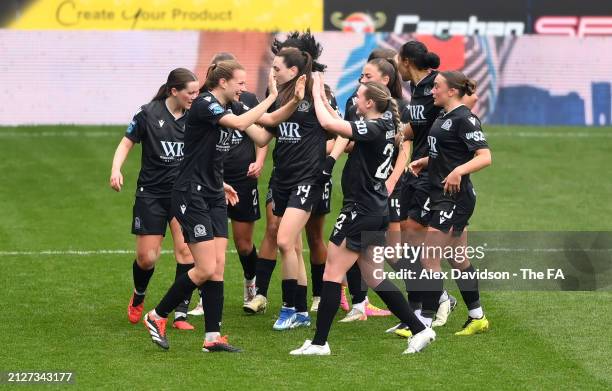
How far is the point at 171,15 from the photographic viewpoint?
3158cm

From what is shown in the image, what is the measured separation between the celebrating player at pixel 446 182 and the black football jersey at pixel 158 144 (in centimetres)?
228

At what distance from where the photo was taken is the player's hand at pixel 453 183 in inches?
412

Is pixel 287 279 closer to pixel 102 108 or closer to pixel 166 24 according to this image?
pixel 102 108

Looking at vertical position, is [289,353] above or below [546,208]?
above

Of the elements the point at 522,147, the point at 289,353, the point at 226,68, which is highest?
the point at 226,68

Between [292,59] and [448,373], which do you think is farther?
[292,59]

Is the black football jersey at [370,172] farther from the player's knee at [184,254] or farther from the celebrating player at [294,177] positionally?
the player's knee at [184,254]

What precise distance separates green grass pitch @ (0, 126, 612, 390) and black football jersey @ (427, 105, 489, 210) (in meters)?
1.25

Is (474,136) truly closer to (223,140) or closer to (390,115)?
(390,115)

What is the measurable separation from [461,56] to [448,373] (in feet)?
55.6

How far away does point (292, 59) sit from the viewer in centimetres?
1045

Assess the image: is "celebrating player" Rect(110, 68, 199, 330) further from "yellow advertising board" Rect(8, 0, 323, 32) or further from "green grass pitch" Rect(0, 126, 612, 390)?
"yellow advertising board" Rect(8, 0, 323, 32)

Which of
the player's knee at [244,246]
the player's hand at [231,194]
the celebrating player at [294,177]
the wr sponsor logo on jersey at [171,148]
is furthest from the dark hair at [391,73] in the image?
the player's knee at [244,246]

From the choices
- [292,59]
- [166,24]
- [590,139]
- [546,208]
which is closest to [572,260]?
[546,208]
